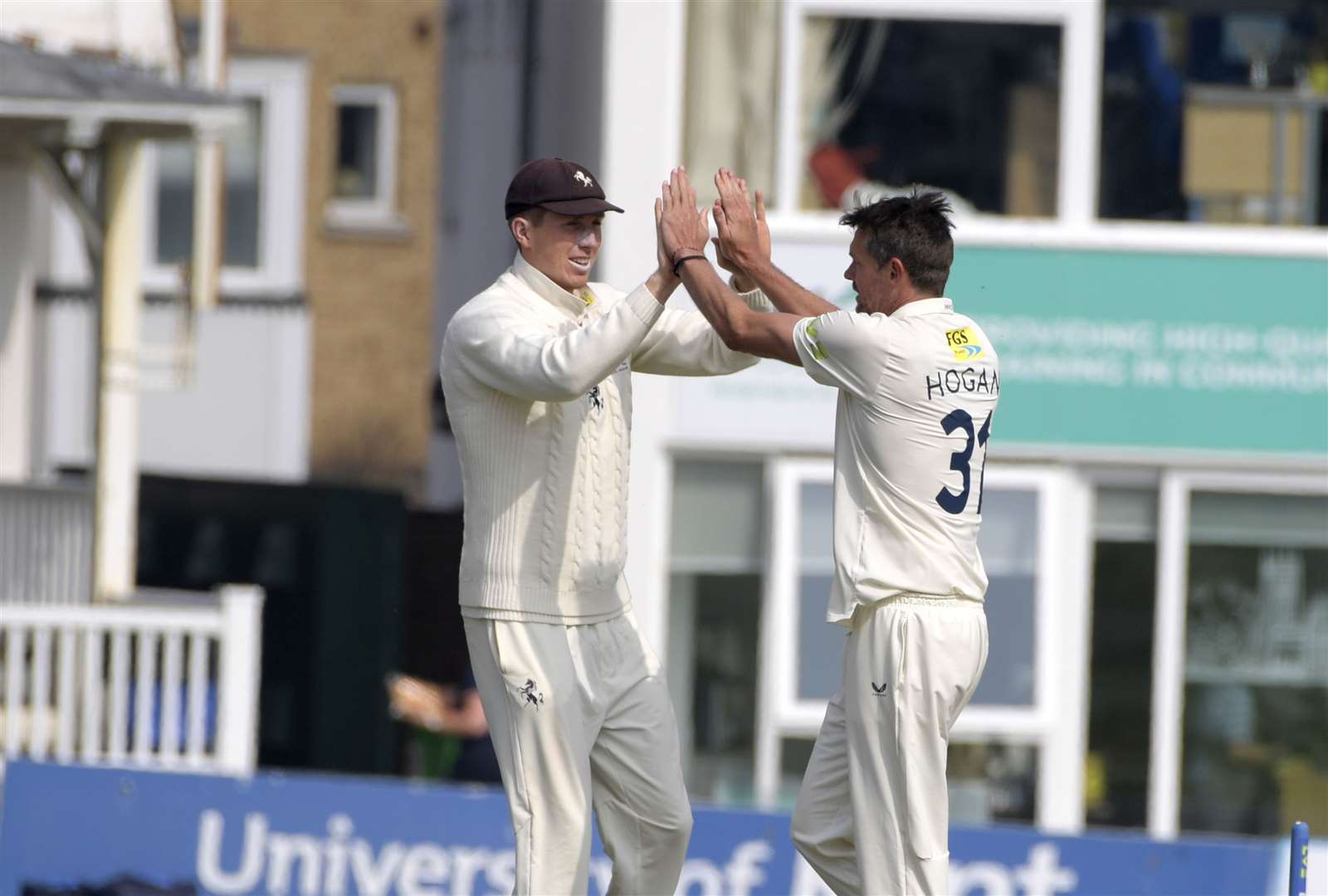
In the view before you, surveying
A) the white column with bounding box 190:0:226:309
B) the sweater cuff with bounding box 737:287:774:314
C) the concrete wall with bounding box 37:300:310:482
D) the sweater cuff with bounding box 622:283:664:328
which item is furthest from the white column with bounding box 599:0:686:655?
the concrete wall with bounding box 37:300:310:482

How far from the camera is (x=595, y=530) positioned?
219 inches

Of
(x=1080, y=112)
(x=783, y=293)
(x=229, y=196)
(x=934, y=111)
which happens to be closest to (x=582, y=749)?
(x=783, y=293)

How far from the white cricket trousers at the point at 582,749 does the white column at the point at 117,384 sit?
6.22 meters

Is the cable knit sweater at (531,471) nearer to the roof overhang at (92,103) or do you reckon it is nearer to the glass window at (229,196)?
the roof overhang at (92,103)

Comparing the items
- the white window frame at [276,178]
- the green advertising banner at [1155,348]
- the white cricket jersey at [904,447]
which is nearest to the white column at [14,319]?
the green advertising banner at [1155,348]

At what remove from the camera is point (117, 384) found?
11555mm

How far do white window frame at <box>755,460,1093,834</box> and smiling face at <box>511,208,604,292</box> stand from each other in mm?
5628

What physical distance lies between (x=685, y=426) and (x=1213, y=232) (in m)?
2.81

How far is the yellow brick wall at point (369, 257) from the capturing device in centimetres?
2441

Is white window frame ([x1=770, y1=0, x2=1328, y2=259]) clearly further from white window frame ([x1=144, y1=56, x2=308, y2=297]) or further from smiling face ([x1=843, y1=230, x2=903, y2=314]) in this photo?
white window frame ([x1=144, y1=56, x2=308, y2=297])

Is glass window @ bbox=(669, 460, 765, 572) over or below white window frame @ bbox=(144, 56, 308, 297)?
below

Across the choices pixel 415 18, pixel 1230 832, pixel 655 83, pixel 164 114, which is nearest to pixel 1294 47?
pixel 655 83

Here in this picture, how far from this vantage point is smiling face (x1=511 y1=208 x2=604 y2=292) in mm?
5562

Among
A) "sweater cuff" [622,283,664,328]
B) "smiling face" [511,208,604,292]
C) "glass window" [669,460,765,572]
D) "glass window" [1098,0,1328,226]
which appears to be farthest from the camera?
"glass window" [1098,0,1328,226]
